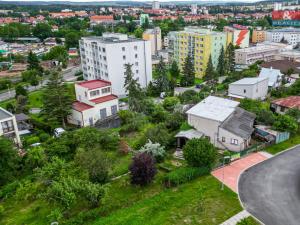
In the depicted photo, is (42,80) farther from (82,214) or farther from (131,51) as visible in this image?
(82,214)

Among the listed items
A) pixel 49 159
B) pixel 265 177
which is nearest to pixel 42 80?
pixel 49 159

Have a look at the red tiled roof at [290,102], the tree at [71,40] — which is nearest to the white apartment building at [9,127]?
the red tiled roof at [290,102]

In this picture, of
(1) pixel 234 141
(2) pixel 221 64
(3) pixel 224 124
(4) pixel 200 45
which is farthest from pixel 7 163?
(2) pixel 221 64

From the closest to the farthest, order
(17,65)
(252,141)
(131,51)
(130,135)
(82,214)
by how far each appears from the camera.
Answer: (82,214)
(252,141)
(130,135)
(131,51)
(17,65)

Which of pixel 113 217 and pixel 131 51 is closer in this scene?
pixel 113 217

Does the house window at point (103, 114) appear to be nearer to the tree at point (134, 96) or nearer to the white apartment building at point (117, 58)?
the tree at point (134, 96)

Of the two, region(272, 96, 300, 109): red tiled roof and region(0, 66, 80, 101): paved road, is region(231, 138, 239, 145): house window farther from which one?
region(0, 66, 80, 101): paved road

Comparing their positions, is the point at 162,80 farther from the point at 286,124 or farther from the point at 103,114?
the point at 286,124
